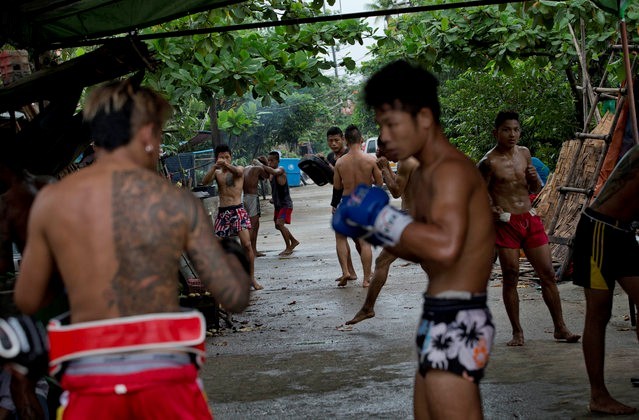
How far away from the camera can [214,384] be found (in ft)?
22.2

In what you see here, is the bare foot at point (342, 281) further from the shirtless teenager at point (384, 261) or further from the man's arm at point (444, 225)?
the man's arm at point (444, 225)

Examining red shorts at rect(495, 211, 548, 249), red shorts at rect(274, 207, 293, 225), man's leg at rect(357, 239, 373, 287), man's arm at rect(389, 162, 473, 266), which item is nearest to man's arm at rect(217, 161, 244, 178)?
man's leg at rect(357, 239, 373, 287)

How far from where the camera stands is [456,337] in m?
3.45

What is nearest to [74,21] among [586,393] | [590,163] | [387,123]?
[387,123]

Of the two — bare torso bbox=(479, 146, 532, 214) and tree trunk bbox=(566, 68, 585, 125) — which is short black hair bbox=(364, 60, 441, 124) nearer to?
bare torso bbox=(479, 146, 532, 214)

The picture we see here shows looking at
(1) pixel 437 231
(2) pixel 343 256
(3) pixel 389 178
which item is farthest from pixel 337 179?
(1) pixel 437 231

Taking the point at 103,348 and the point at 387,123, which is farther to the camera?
the point at 387,123

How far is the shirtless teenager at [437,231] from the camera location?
3.33 meters

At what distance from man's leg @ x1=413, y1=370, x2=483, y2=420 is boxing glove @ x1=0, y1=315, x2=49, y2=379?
1.67 meters

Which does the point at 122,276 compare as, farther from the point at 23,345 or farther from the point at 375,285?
the point at 375,285

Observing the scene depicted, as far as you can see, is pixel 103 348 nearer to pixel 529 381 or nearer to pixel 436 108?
pixel 436 108

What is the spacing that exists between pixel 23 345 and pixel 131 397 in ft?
4.04

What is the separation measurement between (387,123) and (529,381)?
3.24m

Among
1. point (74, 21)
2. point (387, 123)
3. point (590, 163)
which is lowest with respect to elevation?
point (590, 163)
